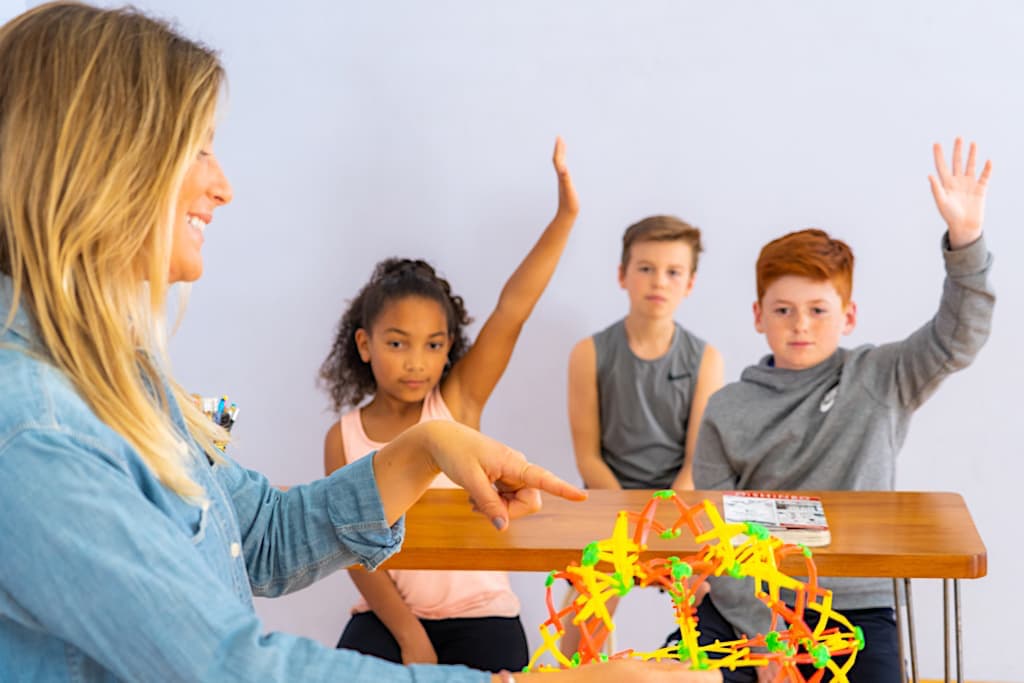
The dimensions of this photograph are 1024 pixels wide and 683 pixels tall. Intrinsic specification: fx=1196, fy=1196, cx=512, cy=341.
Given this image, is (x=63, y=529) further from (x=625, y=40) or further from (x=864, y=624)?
(x=625, y=40)

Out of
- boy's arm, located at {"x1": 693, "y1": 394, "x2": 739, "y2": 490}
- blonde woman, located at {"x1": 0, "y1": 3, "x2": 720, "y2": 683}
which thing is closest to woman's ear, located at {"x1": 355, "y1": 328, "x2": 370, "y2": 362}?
boy's arm, located at {"x1": 693, "y1": 394, "x2": 739, "y2": 490}

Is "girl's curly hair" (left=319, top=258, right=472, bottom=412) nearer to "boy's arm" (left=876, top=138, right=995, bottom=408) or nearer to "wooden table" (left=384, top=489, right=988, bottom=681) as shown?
"wooden table" (left=384, top=489, right=988, bottom=681)

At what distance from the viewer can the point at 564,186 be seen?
2424 millimetres

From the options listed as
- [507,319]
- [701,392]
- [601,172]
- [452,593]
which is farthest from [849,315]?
[452,593]

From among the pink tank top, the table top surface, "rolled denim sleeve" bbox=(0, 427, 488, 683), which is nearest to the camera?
"rolled denim sleeve" bbox=(0, 427, 488, 683)

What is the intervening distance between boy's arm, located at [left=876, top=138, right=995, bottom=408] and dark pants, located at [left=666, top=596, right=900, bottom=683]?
1.38 feet

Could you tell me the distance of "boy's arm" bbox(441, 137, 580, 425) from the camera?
2.48 meters

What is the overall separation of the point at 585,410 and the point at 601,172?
1.89 ft

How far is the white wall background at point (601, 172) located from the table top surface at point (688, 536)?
44.2 inches

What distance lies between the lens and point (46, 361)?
0.90 meters

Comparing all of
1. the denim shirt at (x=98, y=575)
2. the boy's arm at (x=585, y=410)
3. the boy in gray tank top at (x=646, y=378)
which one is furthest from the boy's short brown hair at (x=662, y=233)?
the denim shirt at (x=98, y=575)

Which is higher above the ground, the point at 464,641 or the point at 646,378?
the point at 646,378

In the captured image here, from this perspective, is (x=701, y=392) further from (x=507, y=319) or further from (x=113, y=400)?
(x=113, y=400)

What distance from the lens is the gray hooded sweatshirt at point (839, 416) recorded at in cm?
200
